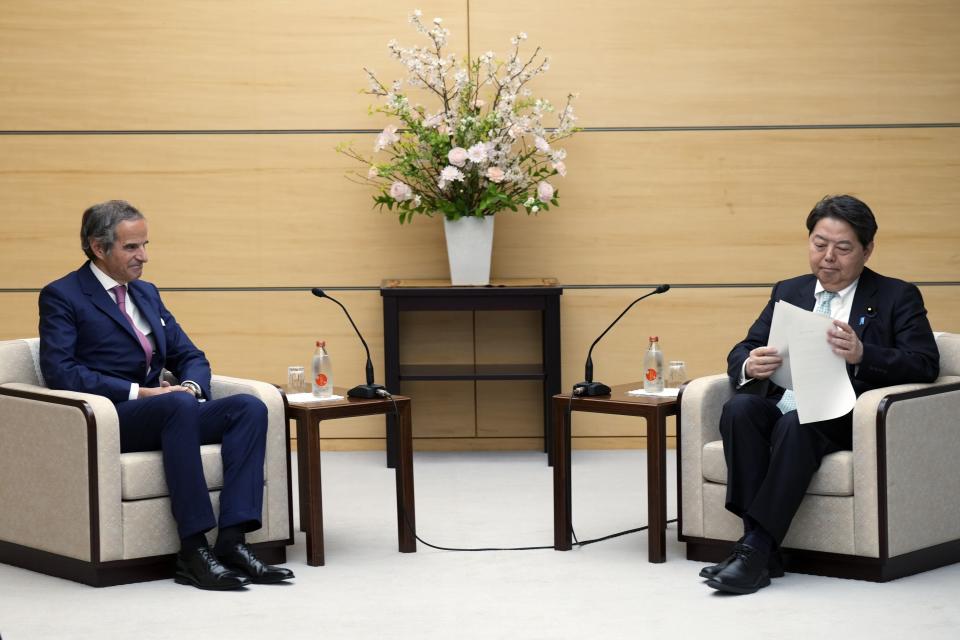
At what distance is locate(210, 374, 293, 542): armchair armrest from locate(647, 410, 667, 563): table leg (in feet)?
4.00

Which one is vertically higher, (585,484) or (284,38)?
(284,38)

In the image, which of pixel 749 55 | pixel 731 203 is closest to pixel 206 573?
pixel 731 203

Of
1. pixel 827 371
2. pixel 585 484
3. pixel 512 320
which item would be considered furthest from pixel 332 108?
pixel 827 371

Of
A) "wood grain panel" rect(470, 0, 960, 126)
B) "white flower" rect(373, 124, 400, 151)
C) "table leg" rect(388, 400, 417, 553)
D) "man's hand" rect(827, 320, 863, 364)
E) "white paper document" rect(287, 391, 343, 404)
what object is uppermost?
"wood grain panel" rect(470, 0, 960, 126)

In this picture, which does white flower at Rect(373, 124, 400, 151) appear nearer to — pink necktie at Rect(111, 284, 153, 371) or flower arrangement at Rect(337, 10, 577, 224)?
flower arrangement at Rect(337, 10, 577, 224)

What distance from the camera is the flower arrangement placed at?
604cm

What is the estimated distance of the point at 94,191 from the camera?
6438 mm

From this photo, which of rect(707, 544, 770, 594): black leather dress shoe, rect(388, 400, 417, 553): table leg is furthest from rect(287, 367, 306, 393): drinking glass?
rect(707, 544, 770, 594): black leather dress shoe

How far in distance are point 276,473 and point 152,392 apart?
1.62ft

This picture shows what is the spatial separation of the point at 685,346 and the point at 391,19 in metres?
2.18

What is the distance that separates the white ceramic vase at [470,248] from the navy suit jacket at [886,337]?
1.99 metres

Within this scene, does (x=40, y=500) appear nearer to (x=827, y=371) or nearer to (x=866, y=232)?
(x=827, y=371)

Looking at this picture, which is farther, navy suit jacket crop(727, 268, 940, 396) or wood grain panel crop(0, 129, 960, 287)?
wood grain panel crop(0, 129, 960, 287)

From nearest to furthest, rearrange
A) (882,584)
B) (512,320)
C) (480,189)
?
(882,584) → (480,189) → (512,320)
